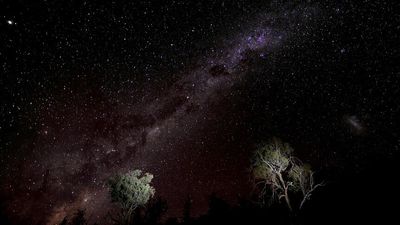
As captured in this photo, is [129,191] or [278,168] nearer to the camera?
[278,168]

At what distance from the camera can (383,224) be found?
20.4 metres

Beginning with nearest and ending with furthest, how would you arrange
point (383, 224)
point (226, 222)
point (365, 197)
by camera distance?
point (383, 224), point (365, 197), point (226, 222)

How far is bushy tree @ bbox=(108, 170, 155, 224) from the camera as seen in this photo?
1420 inches

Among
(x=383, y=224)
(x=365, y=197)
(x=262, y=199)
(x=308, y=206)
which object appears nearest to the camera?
(x=383, y=224)

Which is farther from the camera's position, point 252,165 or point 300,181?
point 252,165

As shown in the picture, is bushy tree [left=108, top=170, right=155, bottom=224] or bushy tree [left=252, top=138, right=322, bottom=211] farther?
bushy tree [left=108, top=170, right=155, bottom=224]

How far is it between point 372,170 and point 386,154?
705 cm

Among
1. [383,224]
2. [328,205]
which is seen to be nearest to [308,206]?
[328,205]

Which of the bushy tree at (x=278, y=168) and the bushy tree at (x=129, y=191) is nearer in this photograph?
the bushy tree at (x=278, y=168)

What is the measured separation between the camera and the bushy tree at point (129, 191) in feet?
118

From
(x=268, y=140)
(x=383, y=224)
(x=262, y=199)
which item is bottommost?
(x=383, y=224)

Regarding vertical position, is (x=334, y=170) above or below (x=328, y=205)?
above

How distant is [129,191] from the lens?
36281mm

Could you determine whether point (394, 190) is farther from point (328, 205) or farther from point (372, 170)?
point (372, 170)
